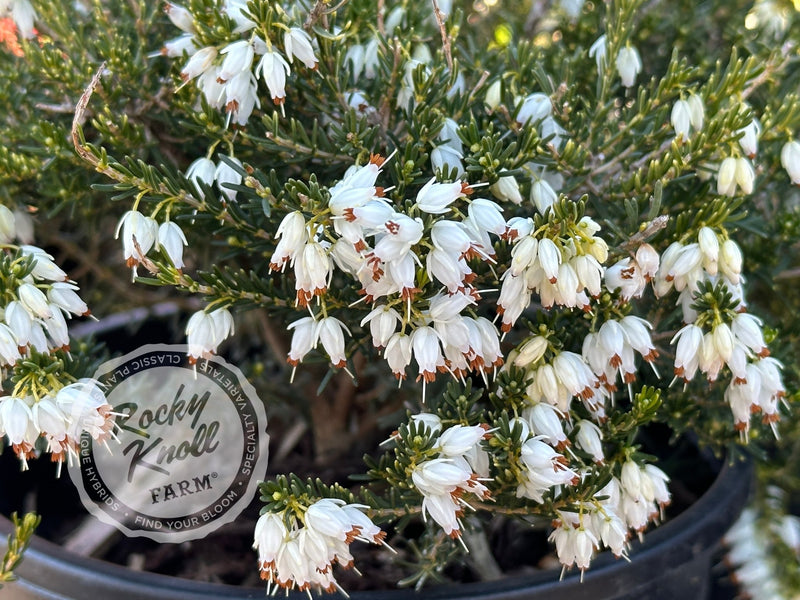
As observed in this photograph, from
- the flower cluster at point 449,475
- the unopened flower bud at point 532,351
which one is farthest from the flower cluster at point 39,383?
the unopened flower bud at point 532,351

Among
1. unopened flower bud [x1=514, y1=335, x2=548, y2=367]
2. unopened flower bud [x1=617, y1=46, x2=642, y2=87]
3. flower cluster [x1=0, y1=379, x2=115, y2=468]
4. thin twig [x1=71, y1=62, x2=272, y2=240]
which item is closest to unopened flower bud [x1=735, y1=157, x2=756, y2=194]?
unopened flower bud [x1=617, y1=46, x2=642, y2=87]

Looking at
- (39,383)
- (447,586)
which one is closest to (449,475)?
(447,586)

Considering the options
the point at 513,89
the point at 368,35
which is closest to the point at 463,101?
the point at 513,89

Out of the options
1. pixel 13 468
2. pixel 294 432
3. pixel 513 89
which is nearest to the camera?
pixel 513 89

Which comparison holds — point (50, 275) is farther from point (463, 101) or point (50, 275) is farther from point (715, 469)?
point (715, 469)

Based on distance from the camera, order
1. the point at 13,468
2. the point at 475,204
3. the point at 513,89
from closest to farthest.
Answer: the point at 475,204 → the point at 513,89 → the point at 13,468

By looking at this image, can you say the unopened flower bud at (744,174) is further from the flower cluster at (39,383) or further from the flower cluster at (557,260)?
the flower cluster at (39,383)
